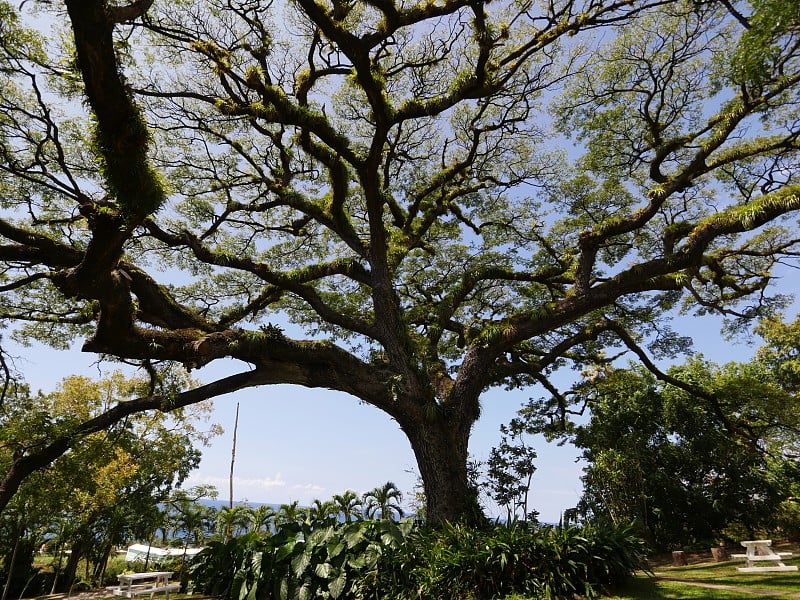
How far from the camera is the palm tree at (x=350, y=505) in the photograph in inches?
471

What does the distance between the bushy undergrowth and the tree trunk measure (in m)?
0.41

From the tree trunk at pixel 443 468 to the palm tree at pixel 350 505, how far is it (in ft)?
18.3

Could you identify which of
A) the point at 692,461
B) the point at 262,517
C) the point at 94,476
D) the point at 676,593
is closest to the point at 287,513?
the point at 262,517

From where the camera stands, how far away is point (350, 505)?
1236 centimetres

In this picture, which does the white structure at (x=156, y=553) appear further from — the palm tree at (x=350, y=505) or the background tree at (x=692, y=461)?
the background tree at (x=692, y=461)

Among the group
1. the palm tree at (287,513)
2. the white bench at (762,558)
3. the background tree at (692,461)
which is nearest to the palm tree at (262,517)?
the palm tree at (287,513)

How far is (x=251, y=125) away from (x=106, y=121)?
6092 mm

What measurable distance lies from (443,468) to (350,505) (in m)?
6.45

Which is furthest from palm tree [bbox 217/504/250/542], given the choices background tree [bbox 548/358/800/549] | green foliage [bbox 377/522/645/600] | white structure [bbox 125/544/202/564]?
background tree [bbox 548/358/800/549]

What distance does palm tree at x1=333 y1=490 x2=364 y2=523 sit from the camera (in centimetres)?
1196

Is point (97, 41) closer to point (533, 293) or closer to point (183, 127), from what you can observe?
point (183, 127)

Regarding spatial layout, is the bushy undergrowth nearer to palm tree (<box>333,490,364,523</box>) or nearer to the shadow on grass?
the shadow on grass

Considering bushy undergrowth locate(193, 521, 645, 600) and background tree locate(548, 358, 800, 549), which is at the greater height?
background tree locate(548, 358, 800, 549)

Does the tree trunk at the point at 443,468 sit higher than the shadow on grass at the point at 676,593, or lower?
higher
